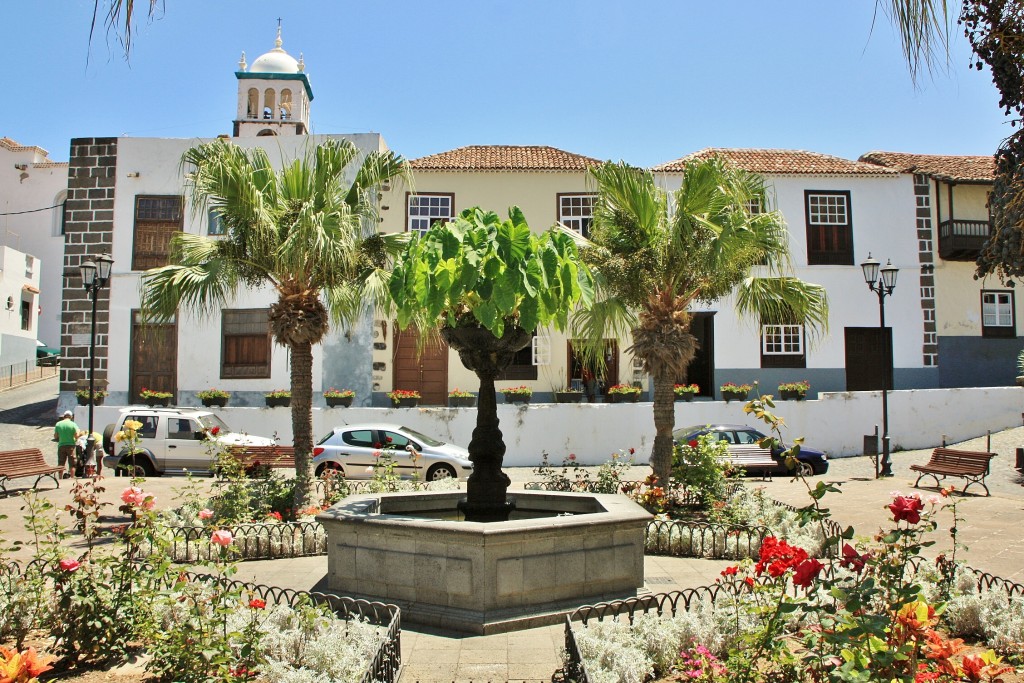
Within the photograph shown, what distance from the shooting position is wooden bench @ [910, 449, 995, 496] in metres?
13.9

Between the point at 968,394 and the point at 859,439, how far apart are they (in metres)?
3.30

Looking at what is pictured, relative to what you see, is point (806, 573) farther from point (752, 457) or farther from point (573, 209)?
point (573, 209)

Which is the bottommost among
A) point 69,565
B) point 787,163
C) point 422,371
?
point 69,565

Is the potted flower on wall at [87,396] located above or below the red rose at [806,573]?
above

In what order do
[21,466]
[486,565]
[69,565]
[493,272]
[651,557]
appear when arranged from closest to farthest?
[69,565], [486,565], [493,272], [651,557], [21,466]

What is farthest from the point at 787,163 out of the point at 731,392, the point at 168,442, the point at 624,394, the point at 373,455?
the point at 168,442

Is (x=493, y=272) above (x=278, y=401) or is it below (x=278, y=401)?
above

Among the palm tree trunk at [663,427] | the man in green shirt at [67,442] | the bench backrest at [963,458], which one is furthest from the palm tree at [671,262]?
the man in green shirt at [67,442]

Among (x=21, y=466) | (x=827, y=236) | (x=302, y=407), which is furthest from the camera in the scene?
(x=827, y=236)

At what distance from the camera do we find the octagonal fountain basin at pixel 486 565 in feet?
19.9

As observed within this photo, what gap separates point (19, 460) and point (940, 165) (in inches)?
1043

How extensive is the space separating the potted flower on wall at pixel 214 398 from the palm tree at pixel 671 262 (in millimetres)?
12326

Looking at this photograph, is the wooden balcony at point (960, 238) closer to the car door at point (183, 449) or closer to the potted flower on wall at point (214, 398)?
the potted flower on wall at point (214, 398)

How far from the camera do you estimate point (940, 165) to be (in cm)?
2494
